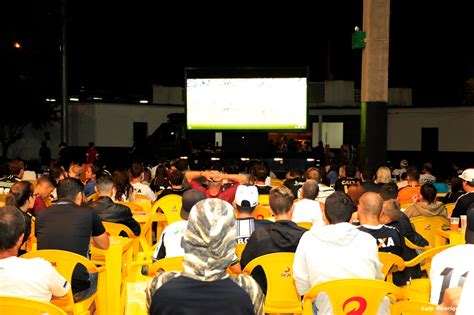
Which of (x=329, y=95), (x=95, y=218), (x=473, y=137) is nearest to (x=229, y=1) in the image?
(x=329, y=95)

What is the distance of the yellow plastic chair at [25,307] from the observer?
10.4ft

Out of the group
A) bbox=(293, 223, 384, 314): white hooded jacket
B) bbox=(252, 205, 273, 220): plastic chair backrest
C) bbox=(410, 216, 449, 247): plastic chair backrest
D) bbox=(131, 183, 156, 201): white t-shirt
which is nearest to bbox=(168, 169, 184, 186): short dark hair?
bbox=(131, 183, 156, 201): white t-shirt

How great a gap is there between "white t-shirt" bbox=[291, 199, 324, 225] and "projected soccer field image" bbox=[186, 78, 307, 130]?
46.9ft

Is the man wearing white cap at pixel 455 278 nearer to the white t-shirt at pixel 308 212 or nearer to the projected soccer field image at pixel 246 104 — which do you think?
the white t-shirt at pixel 308 212

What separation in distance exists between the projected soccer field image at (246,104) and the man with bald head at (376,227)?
635 inches

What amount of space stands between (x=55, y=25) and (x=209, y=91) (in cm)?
568

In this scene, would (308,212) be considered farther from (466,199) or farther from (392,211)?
(466,199)

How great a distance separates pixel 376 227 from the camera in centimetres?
488

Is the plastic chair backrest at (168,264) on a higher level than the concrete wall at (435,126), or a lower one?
lower

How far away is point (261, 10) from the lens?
30953mm

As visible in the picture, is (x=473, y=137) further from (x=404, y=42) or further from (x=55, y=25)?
(x=55, y=25)

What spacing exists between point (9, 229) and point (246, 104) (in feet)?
59.6

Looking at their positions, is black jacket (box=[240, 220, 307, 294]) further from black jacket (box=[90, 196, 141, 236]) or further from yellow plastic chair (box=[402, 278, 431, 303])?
black jacket (box=[90, 196, 141, 236])

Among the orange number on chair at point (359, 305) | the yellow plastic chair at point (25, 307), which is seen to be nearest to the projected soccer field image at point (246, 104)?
the orange number on chair at point (359, 305)
